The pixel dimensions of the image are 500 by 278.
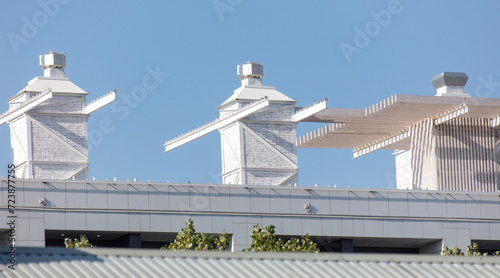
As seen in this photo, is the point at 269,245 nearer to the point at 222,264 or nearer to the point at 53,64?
the point at 222,264

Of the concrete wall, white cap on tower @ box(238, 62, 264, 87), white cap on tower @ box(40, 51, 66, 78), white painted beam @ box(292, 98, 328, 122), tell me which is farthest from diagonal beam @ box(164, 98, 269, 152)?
white cap on tower @ box(40, 51, 66, 78)

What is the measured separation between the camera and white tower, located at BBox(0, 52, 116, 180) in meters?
54.9

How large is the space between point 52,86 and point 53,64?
151 centimetres

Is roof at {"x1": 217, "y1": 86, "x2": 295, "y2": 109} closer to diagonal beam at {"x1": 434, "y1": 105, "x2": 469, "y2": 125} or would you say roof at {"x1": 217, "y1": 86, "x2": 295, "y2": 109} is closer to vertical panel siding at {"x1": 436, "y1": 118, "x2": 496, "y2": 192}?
diagonal beam at {"x1": 434, "y1": 105, "x2": 469, "y2": 125}

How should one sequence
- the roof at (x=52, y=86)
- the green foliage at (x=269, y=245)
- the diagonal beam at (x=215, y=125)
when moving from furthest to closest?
the roof at (x=52, y=86) → the diagonal beam at (x=215, y=125) → the green foliage at (x=269, y=245)

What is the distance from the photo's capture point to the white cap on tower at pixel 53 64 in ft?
189

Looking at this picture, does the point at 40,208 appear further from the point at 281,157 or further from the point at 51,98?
the point at 281,157

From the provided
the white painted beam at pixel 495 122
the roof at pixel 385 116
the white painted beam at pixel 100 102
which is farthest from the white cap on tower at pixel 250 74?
the white painted beam at pixel 495 122

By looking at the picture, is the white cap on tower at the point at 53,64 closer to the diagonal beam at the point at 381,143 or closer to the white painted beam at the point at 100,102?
the white painted beam at the point at 100,102

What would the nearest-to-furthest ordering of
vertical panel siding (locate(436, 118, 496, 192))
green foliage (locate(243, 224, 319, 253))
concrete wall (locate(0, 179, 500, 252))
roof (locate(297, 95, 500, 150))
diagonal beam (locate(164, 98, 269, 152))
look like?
green foliage (locate(243, 224, 319, 253))
concrete wall (locate(0, 179, 500, 252))
roof (locate(297, 95, 500, 150))
diagonal beam (locate(164, 98, 269, 152))
vertical panel siding (locate(436, 118, 496, 192))

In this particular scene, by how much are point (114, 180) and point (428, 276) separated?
28.8 meters

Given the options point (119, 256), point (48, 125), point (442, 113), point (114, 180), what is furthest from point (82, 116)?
point (119, 256)

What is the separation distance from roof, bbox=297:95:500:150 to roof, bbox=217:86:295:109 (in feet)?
7.29

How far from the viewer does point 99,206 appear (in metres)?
47.0
